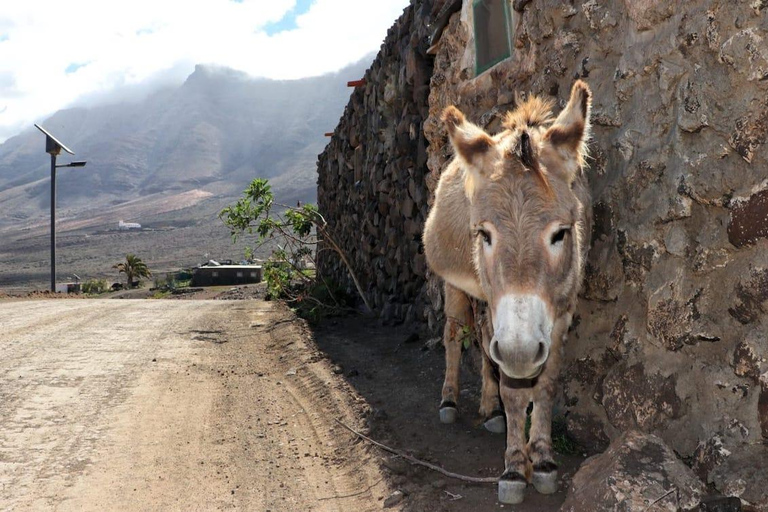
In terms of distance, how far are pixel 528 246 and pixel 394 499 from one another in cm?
177

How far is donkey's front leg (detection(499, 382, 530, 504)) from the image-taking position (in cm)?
333

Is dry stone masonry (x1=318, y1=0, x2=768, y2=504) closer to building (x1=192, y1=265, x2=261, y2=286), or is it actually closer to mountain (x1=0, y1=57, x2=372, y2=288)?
building (x1=192, y1=265, x2=261, y2=286)

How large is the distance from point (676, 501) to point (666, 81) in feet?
7.43

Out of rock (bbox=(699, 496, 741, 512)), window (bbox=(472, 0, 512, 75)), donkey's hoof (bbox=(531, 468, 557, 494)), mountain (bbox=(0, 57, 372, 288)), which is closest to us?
rock (bbox=(699, 496, 741, 512))

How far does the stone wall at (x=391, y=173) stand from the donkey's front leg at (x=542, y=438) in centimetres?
458

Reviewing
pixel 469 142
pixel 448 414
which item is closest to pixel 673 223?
pixel 469 142

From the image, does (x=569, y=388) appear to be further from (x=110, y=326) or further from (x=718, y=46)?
(x=110, y=326)

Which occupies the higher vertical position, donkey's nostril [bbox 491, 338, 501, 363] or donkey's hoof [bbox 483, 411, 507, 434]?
donkey's nostril [bbox 491, 338, 501, 363]

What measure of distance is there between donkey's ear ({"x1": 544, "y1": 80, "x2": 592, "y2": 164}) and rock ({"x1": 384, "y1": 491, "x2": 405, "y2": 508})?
7.23 feet

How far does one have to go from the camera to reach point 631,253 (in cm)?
369

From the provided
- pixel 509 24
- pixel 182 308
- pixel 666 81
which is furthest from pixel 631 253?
pixel 182 308

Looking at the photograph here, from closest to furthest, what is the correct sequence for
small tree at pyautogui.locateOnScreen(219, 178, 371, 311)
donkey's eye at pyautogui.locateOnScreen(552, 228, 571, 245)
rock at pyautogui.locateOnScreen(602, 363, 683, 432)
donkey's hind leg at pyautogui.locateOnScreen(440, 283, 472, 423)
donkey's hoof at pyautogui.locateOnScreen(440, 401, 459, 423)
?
donkey's eye at pyautogui.locateOnScreen(552, 228, 571, 245), rock at pyautogui.locateOnScreen(602, 363, 683, 432), donkey's hoof at pyautogui.locateOnScreen(440, 401, 459, 423), donkey's hind leg at pyautogui.locateOnScreen(440, 283, 472, 423), small tree at pyautogui.locateOnScreen(219, 178, 371, 311)

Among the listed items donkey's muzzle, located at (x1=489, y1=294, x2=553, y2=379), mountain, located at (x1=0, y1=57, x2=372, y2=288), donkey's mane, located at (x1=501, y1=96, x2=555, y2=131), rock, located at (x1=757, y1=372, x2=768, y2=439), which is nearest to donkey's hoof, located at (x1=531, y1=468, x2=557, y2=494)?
donkey's muzzle, located at (x1=489, y1=294, x2=553, y2=379)

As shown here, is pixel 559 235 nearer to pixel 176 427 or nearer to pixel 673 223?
pixel 673 223
